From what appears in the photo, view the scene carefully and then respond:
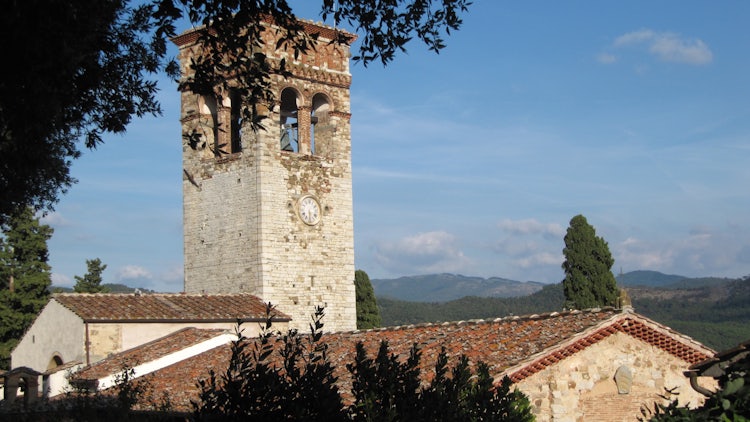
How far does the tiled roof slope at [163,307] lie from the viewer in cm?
2181

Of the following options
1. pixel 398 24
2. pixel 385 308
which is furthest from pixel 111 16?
pixel 385 308

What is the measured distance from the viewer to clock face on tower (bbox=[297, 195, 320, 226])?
2536 cm

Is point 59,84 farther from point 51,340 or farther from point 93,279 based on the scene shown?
point 93,279

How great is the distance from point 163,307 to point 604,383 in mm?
11729

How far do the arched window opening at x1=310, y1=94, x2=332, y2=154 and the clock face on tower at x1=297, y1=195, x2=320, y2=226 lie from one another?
1.56 meters

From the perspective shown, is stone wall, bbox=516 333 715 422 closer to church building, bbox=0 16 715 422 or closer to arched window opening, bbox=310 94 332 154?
church building, bbox=0 16 715 422

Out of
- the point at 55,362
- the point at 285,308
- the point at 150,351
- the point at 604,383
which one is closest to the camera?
the point at 604,383

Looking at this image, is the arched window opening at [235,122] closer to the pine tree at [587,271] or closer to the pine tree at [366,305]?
the pine tree at [366,305]

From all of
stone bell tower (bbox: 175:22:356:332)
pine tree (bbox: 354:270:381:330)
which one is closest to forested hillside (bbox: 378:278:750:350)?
pine tree (bbox: 354:270:381:330)

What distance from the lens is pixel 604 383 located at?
14875 millimetres

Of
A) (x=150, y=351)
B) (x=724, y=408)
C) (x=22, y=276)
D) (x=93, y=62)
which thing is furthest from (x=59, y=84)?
(x=22, y=276)

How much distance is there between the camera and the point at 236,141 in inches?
1048

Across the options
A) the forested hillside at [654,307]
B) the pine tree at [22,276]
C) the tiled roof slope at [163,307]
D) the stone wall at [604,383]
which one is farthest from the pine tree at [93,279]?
the forested hillside at [654,307]

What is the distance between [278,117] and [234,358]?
18.7 m
